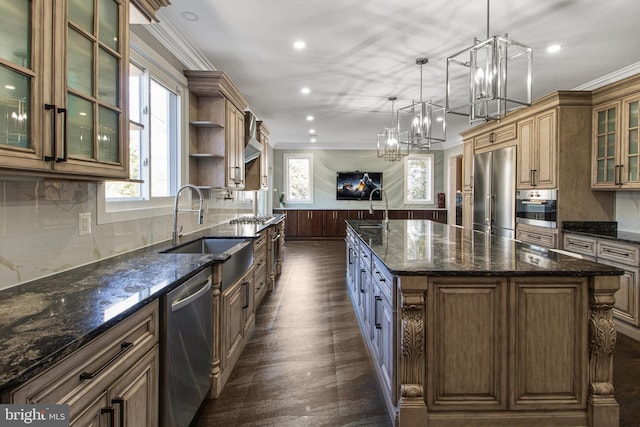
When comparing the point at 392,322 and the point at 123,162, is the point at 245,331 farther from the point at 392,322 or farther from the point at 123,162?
the point at 123,162

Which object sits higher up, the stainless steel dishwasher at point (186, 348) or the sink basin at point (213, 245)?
the sink basin at point (213, 245)

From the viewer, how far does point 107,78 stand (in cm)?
157

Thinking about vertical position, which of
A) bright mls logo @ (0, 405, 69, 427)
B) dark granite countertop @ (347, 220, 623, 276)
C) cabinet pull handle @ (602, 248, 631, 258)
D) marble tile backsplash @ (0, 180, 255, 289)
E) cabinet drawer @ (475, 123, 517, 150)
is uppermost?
cabinet drawer @ (475, 123, 517, 150)

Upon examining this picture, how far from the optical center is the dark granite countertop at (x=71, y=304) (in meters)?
0.83

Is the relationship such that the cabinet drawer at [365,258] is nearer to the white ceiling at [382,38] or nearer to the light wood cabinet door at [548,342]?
the light wood cabinet door at [548,342]

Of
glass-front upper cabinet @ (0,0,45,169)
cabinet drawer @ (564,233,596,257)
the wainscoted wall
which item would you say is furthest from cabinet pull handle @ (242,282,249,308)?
the wainscoted wall

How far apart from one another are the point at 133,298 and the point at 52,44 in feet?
3.09

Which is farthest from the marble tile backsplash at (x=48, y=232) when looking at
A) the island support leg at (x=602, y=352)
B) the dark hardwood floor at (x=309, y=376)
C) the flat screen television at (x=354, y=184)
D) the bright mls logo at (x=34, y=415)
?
the flat screen television at (x=354, y=184)

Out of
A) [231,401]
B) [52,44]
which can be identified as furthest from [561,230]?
[52,44]

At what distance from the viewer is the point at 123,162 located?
1687mm

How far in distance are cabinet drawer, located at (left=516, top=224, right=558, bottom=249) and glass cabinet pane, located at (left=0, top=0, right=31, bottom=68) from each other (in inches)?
184

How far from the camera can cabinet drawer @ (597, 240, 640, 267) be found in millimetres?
3119

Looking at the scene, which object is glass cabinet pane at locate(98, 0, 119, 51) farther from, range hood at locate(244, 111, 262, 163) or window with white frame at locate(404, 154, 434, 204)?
window with white frame at locate(404, 154, 434, 204)

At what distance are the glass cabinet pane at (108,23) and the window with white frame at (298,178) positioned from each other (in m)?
8.45
